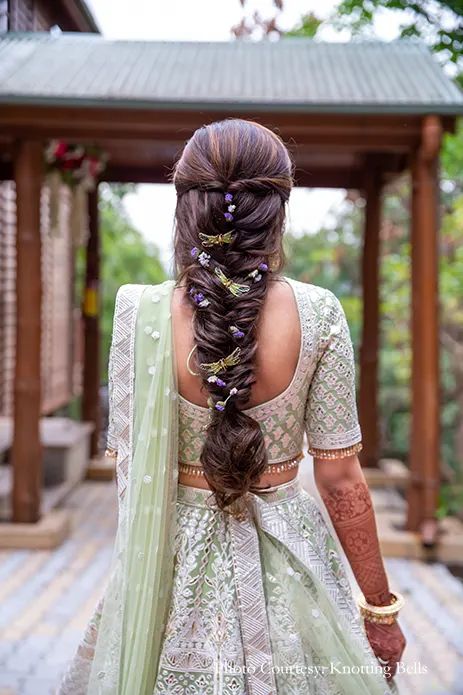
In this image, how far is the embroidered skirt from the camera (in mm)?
1471

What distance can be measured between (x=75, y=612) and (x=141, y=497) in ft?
8.93

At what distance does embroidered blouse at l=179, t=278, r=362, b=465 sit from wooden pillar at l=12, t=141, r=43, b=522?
3586 millimetres

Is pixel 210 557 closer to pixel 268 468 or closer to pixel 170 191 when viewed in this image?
pixel 268 468

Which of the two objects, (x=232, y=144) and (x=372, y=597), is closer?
(x=232, y=144)

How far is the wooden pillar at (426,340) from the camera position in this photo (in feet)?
15.5

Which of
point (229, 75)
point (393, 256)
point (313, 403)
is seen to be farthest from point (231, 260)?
point (393, 256)

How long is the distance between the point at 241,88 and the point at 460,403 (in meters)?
6.05

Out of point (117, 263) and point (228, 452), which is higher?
point (117, 263)

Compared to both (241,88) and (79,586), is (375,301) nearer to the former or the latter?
(241,88)

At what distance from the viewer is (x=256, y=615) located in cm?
148

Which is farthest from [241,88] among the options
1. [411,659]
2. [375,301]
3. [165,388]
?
[165,388]

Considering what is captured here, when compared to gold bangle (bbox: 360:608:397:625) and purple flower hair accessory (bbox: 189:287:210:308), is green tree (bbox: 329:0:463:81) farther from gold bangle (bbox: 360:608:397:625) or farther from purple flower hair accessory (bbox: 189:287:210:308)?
gold bangle (bbox: 360:608:397:625)

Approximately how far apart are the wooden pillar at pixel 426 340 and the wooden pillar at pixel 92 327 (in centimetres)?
313

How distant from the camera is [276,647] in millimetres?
1485
